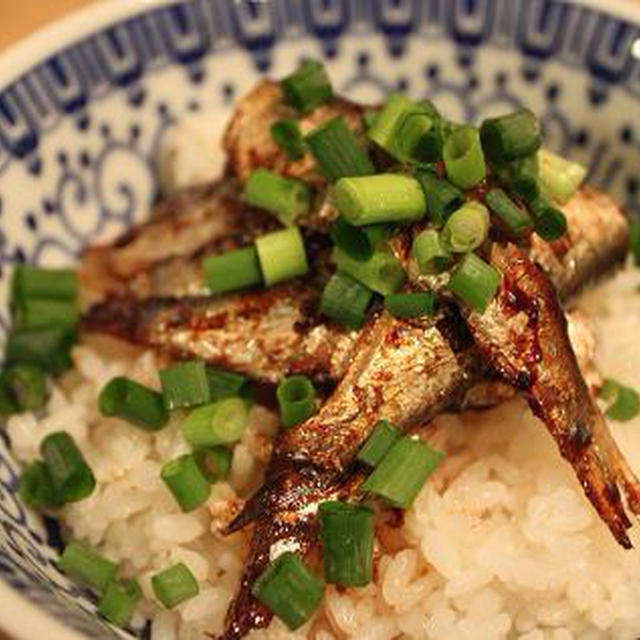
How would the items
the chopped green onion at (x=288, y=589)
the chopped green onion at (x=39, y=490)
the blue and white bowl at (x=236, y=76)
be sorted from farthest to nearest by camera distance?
the blue and white bowl at (x=236, y=76) → the chopped green onion at (x=39, y=490) → the chopped green onion at (x=288, y=589)

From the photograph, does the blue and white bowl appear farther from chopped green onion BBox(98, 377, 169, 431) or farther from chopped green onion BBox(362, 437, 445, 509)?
chopped green onion BBox(362, 437, 445, 509)

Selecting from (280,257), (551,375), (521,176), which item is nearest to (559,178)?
(521,176)

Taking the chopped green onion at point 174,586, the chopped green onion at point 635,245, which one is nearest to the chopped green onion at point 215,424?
the chopped green onion at point 174,586

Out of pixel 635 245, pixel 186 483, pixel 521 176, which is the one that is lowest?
pixel 635 245

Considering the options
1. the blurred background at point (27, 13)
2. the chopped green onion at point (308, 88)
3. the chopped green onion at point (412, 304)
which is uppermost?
the blurred background at point (27, 13)

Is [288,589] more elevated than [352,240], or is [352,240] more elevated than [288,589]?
[352,240]

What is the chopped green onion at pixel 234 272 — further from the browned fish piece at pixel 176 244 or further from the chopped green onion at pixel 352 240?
the chopped green onion at pixel 352 240

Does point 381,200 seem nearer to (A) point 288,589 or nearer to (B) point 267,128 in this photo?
(B) point 267,128
